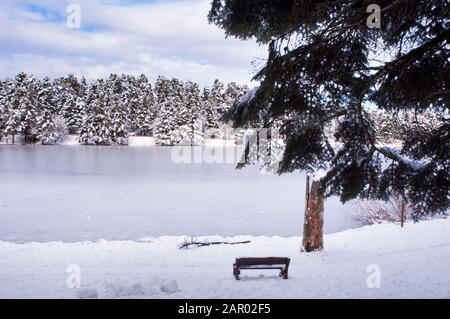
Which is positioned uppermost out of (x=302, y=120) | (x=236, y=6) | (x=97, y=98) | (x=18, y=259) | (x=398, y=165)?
(x=97, y=98)

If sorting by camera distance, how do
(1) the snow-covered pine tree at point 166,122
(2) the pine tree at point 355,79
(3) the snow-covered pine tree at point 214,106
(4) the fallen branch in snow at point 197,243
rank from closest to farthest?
(2) the pine tree at point 355,79, (4) the fallen branch in snow at point 197,243, (1) the snow-covered pine tree at point 166,122, (3) the snow-covered pine tree at point 214,106

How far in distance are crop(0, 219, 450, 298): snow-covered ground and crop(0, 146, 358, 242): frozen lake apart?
7.22 feet

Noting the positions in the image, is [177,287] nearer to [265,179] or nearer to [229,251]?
[229,251]

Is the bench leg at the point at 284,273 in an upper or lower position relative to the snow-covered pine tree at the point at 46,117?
lower

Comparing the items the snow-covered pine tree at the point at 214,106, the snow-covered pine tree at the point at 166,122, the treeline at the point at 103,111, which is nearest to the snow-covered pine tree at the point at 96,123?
the treeline at the point at 103,111

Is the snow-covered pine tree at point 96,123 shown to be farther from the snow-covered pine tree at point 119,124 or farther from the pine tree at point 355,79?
the pine tree at point 355,79

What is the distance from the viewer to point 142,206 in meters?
22.6

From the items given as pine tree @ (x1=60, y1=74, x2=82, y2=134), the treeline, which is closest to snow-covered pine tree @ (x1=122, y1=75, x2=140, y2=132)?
the treeline

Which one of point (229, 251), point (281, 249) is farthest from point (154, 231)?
point (281, 249)

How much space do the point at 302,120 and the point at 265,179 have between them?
30586 millimetres

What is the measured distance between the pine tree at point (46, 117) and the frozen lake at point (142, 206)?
124ft

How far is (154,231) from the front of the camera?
1800 centimetres

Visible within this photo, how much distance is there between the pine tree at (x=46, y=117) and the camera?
71.0 m

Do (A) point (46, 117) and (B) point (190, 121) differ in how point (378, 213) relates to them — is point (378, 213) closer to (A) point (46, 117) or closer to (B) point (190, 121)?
(B) point (190, 121)
